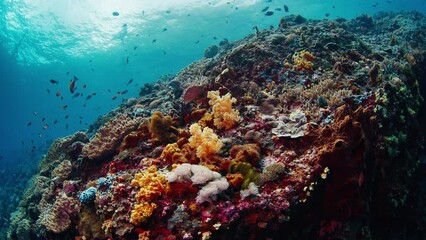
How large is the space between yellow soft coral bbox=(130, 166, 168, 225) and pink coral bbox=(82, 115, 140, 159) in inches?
124

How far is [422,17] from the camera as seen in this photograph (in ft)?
86.8

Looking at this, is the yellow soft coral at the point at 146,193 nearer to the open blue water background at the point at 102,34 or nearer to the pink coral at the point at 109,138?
the pink coral at the point at 109,138

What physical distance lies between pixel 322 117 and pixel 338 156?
1.61 meters

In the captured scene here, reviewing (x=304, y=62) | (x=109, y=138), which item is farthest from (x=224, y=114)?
(x=304, y=62)

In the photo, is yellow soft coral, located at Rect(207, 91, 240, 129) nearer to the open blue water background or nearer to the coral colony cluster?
the coral colony cluster

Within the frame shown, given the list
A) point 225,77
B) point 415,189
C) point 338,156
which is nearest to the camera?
point 338,156

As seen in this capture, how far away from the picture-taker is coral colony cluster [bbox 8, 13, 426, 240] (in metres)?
4.10

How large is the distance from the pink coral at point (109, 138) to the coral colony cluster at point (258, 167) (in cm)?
3

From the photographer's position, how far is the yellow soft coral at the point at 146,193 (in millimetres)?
4188

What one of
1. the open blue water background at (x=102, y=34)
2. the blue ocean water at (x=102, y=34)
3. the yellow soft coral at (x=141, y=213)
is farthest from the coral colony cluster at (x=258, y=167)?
the open blue water background at (x=102, y=34)

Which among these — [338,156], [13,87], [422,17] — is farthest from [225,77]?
[13,87]

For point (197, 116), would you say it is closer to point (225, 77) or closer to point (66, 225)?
point (225, 77)

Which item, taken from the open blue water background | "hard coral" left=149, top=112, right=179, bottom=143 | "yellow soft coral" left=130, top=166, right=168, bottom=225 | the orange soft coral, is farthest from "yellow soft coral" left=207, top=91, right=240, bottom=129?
the open blue water background

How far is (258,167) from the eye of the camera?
4.83m
